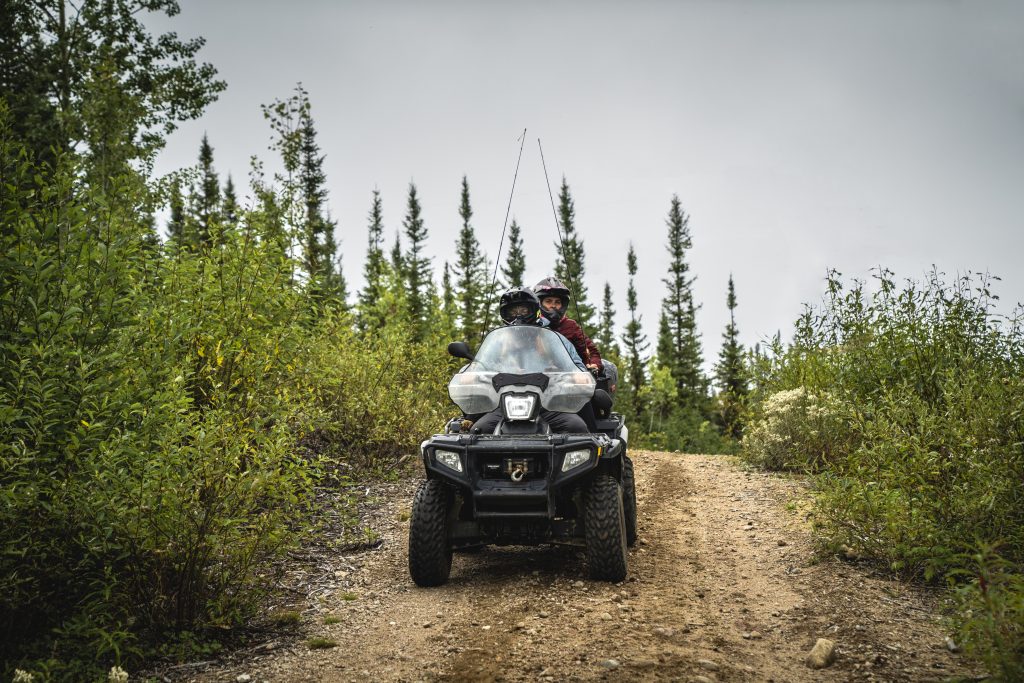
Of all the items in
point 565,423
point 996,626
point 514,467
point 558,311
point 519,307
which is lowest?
point 996,626

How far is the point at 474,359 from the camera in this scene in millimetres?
6926

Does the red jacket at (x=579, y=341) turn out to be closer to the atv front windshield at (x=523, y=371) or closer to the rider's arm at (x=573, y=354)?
the rider's arm at (x=573, y=354)

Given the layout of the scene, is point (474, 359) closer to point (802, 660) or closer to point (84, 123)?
point (802, 660)

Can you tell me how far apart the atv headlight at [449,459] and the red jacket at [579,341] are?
8.81 ft

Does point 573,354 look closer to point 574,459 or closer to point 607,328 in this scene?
point 574,459

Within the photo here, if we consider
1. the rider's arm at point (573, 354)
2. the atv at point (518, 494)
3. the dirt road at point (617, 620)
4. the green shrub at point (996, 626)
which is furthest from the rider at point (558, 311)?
the green shrub at point (996, 626)

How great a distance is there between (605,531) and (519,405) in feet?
4.41

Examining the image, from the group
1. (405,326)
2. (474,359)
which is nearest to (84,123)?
(405,326)

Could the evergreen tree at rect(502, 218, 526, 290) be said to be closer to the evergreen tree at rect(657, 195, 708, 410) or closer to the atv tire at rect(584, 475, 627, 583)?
the evergreen tree at rect(657, 195, 708, 410)

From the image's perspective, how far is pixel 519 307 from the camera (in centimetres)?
734

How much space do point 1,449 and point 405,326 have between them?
14083 millimetres

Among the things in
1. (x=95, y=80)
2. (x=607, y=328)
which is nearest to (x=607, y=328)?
(x=607, y=328)

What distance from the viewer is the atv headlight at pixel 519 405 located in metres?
6.18

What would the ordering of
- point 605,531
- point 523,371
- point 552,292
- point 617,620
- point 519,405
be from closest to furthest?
point 617,620 < point 605,531 < point 519,405 < point 523,371 < point 552,292
